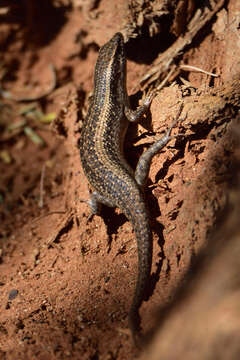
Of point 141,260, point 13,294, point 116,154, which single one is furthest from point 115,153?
point 13,294

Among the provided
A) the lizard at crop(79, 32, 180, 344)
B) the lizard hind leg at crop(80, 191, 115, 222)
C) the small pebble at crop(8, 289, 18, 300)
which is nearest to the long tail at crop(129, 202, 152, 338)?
the lizard at crop(79, 32, 180, 344)

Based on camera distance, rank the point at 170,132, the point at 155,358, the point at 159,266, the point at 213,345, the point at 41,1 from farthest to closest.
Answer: the point at 41,1 < the point at 170,132 < the point at 159,266 < the point at 155,358 < the point at 213,345

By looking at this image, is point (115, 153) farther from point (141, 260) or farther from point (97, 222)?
point (141, 260)

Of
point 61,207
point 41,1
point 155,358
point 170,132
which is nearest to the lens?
point 155,358

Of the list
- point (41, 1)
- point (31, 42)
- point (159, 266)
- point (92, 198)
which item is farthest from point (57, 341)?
point (41, 1)

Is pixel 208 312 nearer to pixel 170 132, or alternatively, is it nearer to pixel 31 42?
pixel 170 132

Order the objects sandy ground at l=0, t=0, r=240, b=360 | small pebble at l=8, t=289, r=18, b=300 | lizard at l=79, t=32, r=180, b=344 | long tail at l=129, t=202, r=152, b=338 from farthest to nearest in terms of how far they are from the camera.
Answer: small pebble at l=8, t=289, r=18, b=300 → lizard at l=79, t=32, r=180, b=344 → sandy ground at l=0, t=0, r=240, b=360 → long tail at l=129, t=202, r=152, b=338

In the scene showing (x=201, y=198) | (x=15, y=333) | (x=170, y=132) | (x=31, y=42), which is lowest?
(x=15, y=333)

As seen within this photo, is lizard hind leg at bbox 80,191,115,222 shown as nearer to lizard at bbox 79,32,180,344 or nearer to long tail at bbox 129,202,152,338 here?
lizard at bbox 79,32,180,344
